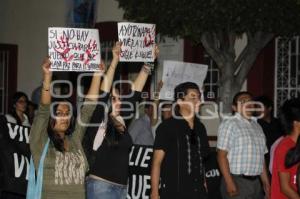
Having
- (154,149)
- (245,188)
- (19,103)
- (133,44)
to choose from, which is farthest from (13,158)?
(19,103)

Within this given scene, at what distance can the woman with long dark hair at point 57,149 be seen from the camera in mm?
5941

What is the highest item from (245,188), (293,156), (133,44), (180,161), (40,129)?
(133,44)

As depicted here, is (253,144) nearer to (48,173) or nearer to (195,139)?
(195,139)

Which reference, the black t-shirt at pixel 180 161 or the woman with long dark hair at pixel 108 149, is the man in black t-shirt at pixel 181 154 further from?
the woman with long dark hair at pixel 108 149

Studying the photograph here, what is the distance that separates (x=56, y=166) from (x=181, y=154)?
1.28 metres

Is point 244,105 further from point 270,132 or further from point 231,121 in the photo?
point 270,132

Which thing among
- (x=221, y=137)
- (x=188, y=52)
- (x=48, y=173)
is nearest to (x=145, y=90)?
(x=188, y=52)

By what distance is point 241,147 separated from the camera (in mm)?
7969

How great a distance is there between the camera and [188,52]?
44.5 ft

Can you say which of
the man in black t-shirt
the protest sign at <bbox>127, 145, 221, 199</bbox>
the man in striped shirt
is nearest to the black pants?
the man in striped shirt

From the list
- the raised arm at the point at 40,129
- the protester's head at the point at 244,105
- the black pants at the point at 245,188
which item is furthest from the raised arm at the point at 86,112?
the black pants at the point at 245,188

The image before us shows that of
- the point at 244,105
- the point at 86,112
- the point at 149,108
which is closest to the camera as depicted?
the point at 86,112

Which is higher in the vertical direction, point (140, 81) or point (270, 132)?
point (140, 81)

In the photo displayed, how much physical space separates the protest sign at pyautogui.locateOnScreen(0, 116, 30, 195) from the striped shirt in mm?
2272
